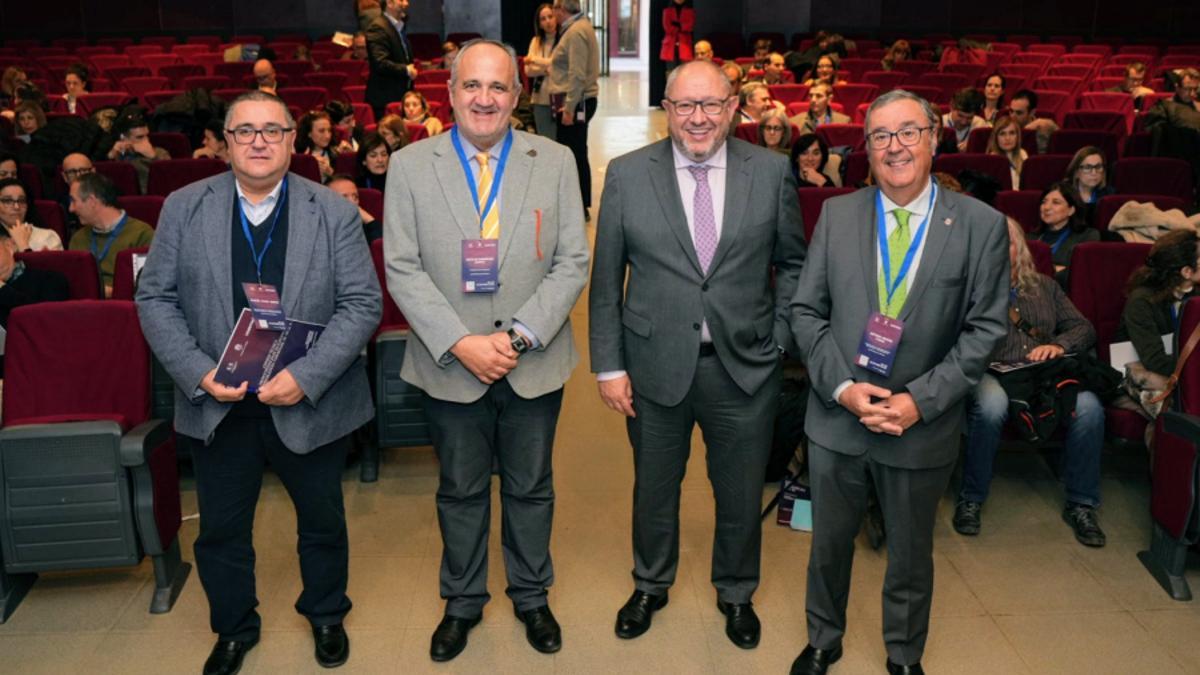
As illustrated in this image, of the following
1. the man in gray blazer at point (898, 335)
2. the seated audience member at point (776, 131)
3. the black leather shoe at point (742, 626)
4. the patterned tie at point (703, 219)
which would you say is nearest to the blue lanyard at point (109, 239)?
the patterned tie at point (703, 219)

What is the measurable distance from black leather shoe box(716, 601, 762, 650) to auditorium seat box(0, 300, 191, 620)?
1595 millimetres

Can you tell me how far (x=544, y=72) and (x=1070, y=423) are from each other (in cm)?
477

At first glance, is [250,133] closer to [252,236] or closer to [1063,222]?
[252,236]

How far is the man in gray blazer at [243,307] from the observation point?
2.48 metres

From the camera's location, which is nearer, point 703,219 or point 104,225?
point 703,219

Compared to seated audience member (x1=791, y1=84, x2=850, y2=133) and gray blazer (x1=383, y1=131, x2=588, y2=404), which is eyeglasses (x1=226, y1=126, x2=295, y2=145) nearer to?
gray blazer (x1=383, y1=131, x2=588, y2=404)

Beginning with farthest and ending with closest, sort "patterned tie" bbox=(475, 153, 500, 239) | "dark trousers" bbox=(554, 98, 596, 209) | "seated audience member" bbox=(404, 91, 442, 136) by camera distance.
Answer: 1. "seated audience member" bbox=(404, 91, 442, 136)
2. "dark trousers" bbox=(554, 98, 596, 209)
3. "patterned tie" bbox=(475, 153, 500, 239)

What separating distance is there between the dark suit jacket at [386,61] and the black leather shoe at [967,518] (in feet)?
18.0

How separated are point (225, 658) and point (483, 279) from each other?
1194 millimetres

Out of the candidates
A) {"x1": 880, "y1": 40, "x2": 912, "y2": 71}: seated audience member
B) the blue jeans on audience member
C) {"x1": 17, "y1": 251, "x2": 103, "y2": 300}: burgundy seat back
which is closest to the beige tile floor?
the blue jeans on audience member

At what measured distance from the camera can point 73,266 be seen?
398cm

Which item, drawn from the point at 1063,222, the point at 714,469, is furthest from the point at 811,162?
the point at 714,469

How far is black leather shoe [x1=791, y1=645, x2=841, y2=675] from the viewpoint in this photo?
2699mm

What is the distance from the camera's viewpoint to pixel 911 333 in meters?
2.42
